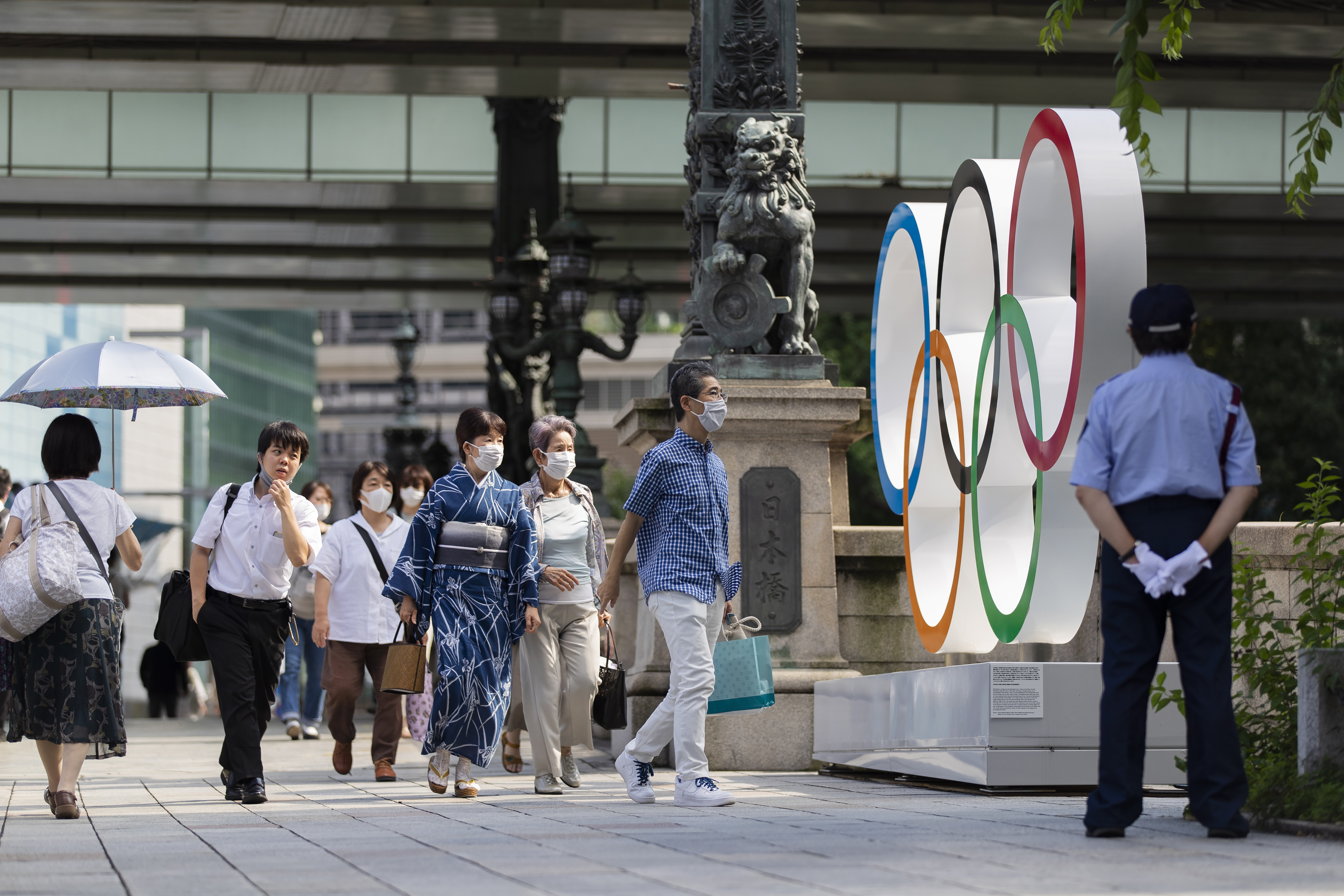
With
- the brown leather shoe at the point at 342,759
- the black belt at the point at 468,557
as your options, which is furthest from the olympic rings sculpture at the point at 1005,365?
the brown leather shoe at the point at 342,759

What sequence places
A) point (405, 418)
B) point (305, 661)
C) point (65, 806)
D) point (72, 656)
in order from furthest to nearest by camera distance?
point (405, 418)
point (305, 661)
point (72, 656)
point (65, 806)

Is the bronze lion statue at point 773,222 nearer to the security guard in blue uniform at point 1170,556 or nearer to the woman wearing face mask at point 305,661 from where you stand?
the woman wearing face mask at point 305,661

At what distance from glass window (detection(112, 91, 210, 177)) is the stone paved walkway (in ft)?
62.8

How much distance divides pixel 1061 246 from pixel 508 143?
1632cm

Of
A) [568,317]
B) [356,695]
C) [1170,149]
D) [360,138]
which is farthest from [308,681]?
[1170,149]

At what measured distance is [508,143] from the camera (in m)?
24.4

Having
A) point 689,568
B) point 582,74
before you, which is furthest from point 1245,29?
point 689,568

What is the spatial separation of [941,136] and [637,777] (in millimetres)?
21159

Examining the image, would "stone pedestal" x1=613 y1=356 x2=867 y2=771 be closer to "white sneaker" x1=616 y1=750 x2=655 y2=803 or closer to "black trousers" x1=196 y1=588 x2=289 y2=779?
"white sneaker" x1=616 y1=750 x2=655 y2=803

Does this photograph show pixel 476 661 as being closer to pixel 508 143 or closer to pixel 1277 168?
pixel 508 143

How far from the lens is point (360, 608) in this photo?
1138cm

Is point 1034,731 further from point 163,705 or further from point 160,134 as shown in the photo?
point 160,134

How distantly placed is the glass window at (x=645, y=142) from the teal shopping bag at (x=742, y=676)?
65.3 feet

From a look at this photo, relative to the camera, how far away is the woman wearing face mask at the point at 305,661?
46.3 feet
